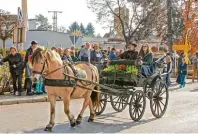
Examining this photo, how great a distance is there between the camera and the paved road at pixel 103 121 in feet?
30.5

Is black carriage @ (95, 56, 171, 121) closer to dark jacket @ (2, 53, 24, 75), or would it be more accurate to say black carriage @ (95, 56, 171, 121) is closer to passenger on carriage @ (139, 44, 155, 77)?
passenger on carriage @ (139, 44, 155, 77)

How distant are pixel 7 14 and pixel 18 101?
4185 centimetres

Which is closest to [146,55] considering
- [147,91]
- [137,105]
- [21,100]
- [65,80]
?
[147,91]

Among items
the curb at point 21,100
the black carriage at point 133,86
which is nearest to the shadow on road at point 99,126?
the black carriage at point 133,86

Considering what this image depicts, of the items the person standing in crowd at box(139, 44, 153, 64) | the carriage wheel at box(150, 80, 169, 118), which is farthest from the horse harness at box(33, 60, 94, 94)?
the carriage wheel at box(150, 80, 169, 118)

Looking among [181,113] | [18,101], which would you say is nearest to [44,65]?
[181,113]

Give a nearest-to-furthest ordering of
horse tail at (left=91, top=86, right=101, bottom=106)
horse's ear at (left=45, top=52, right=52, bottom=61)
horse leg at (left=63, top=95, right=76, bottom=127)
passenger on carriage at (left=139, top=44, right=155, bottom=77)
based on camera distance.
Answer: horse's ear at (left=45, top=52, right=52, bottom=61), horse leg at (left=63, top=95, right=76, bottom=127), horse tail at (left=91, top=86, right=101, bottom=106), passenger on carriage at (left=139, top=44, right=155, bottom=77)

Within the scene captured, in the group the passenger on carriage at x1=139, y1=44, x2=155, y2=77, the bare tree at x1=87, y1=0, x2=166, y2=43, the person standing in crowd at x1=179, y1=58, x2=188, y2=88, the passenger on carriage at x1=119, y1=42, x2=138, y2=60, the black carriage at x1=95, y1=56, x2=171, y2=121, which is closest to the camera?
the black carriage at x1=95, y1=56, x2=171, y2=121

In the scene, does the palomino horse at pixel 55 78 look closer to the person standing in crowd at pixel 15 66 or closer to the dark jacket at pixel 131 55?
the dark jacket at pixel 131 55

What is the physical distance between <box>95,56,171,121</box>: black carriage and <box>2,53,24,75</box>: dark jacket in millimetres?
4921

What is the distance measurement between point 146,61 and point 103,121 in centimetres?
209

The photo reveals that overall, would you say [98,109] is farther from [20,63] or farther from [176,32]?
[176,32]

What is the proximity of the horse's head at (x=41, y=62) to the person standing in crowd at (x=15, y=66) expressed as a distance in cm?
658

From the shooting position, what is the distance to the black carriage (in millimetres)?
10492
